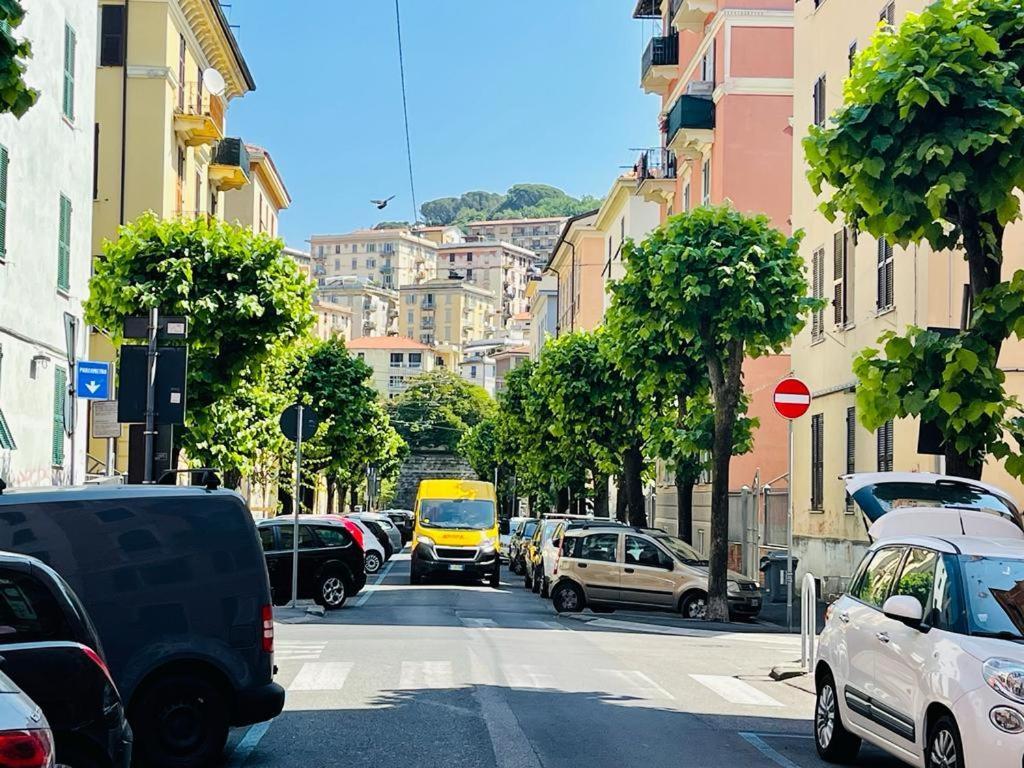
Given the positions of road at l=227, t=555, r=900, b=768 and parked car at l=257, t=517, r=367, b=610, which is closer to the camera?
road at l=227, t=555, r=900, b=768

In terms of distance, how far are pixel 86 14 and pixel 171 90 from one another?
15149 mm

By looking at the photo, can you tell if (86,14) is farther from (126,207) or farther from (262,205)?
(262,205)

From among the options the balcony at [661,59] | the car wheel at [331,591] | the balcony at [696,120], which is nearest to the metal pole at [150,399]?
the car wheel at [331,591]

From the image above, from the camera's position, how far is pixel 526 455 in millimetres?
62531

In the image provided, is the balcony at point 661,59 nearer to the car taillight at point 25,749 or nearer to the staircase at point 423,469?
the car taillight at point 25,749

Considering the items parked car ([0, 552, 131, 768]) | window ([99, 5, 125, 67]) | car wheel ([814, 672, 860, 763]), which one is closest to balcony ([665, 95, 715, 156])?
window ([99, 5, 125, 67])

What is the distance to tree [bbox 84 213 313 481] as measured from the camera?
28000mm

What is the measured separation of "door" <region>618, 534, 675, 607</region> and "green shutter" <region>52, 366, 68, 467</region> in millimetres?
10403

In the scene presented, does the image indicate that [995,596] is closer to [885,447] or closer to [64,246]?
[885,447]

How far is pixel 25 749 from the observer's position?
5246 mm

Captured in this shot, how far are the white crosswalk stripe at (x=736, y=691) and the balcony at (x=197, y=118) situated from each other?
1235 inches

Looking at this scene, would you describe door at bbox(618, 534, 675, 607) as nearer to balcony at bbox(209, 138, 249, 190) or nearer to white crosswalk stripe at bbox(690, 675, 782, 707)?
white crosswalk stripe at bbox(690, 675, 782, 707)

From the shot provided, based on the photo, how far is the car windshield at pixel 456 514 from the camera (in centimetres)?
3819

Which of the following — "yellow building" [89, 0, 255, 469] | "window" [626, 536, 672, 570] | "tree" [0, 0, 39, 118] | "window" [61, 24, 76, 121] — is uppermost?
"yellow building" [89, 0, 255, 469]
